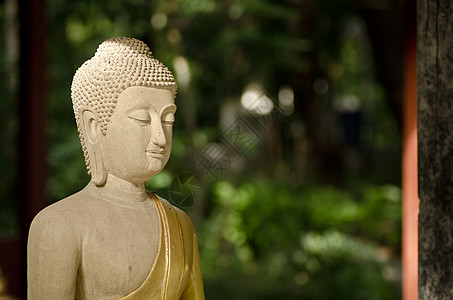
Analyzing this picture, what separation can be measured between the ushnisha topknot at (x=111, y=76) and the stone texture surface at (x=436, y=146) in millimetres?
657

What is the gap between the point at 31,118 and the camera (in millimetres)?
3490

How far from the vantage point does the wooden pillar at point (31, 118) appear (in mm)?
3494

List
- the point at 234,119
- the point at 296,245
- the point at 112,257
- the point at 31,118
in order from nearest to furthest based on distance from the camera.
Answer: the point at 112,257, the point at 31,118, the point at 296,245, the point at 234,119

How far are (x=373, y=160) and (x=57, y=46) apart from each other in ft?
24.6

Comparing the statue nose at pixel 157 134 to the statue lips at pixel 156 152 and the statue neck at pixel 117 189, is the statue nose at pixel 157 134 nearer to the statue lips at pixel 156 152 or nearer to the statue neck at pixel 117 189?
the statue lips at pixel 156 152

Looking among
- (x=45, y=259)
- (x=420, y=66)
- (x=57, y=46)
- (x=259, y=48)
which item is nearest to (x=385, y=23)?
(x=259, y=48)

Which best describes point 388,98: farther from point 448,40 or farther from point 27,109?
point 448,40

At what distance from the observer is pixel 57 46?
5.76m

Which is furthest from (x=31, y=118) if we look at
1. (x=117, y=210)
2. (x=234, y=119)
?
(x=234, y=119)

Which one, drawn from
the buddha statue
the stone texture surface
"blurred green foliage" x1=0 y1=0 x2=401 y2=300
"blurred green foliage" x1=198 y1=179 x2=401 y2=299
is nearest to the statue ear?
the buddha statue

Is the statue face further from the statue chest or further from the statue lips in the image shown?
the statue chest

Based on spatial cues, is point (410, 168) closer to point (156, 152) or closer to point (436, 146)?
point (436, 146)

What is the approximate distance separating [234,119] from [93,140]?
456cm

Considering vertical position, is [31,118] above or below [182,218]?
above
